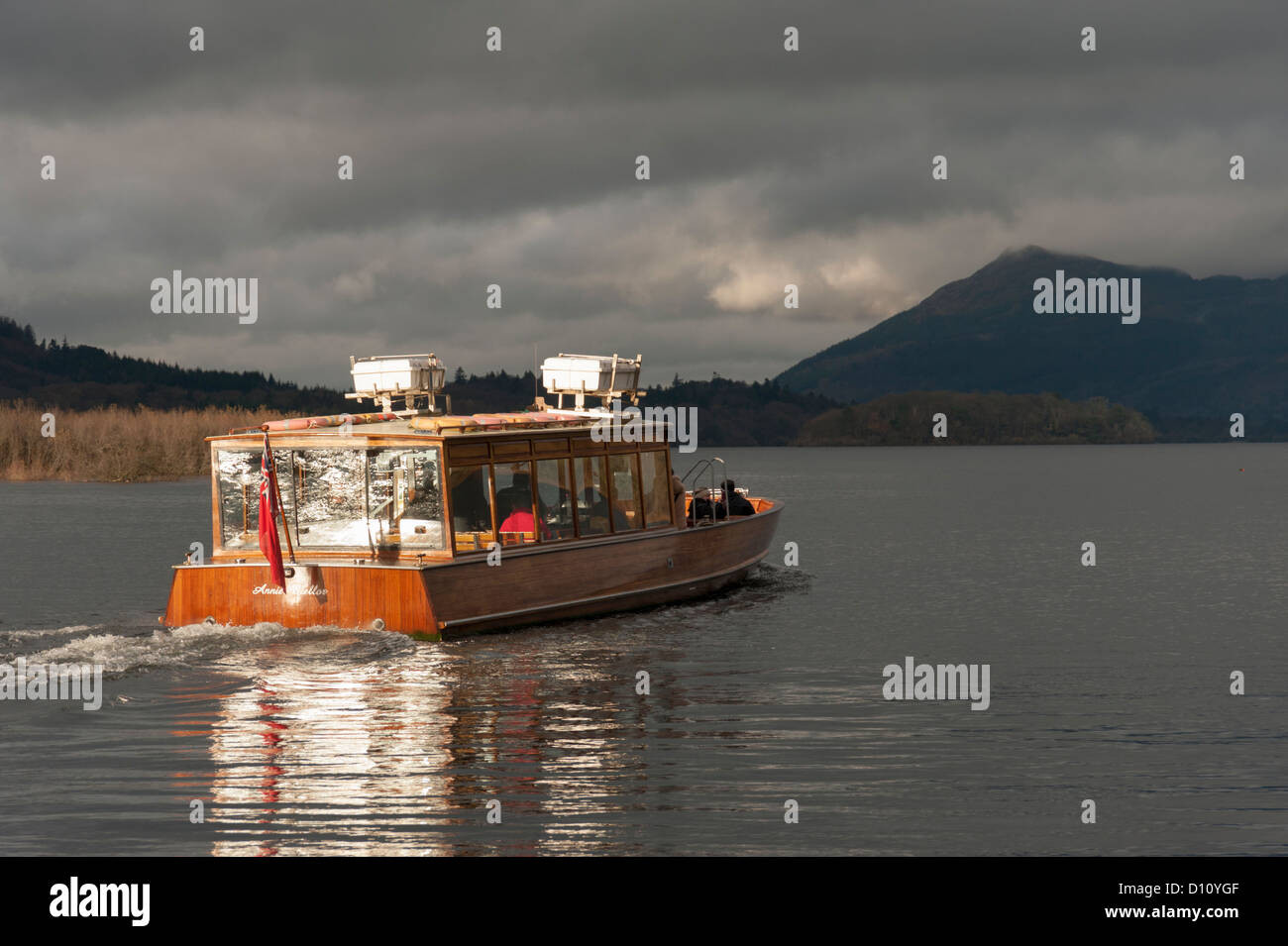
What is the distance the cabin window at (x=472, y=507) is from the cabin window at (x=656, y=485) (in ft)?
12.8

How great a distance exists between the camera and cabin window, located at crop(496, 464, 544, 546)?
23.4 m

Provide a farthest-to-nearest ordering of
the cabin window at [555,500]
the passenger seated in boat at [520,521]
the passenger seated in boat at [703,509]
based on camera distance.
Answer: the passenger seated in boat at [703,509], the cabin window at [555,500], the passenger seated in boat at [520,521]

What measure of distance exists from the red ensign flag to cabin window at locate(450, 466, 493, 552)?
2851mm

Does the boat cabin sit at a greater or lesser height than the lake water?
greater

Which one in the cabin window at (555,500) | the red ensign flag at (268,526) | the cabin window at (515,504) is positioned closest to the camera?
the red ensign flag at (268,526)

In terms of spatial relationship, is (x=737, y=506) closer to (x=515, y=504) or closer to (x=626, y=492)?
(x=626, y=492)

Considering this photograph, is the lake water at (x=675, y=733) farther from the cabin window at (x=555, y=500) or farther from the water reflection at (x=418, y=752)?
the cabin window at (x=555, y=500)

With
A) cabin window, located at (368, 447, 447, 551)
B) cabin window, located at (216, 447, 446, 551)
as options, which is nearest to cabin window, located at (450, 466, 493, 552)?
cabin window, located at (368, 447, 447, 551)

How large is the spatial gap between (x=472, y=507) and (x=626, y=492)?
12.2 ft

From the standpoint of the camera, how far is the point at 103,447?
9106cm

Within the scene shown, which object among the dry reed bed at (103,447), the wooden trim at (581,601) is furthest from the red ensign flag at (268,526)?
the dry reed bed at (103,447)

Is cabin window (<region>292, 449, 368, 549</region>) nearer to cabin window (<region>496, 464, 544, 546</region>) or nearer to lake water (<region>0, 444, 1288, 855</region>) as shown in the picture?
lake water (<region>0, 444, 1288, 855</region>)

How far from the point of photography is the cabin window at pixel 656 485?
86.2 feet
